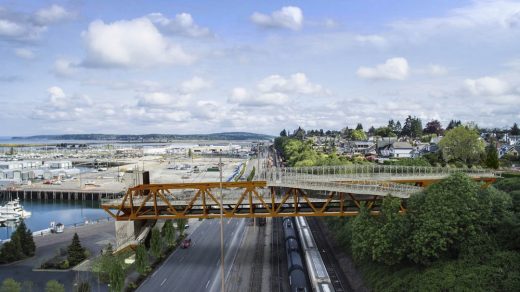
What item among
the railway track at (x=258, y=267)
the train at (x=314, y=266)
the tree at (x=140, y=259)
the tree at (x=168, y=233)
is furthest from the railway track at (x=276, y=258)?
the tree at (x=140, y=259)

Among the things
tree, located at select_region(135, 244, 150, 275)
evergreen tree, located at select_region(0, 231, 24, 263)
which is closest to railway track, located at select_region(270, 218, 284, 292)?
tree, located at select_region(135, 244, 150, 275)

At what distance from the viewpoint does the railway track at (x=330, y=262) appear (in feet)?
135

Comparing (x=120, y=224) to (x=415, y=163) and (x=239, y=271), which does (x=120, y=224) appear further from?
(x=415, y=163)

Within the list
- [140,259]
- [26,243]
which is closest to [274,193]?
[140,259]

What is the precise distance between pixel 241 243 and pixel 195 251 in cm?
681

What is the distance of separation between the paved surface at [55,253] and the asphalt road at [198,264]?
6121 mm

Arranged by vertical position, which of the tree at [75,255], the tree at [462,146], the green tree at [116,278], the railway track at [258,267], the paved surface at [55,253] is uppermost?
the tree at [462,146]

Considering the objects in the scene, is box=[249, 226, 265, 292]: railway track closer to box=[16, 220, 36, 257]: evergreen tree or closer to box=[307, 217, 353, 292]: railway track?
box=[307, 217, 353, 292]: railway track

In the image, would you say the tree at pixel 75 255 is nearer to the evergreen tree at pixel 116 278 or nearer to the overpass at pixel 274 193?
the overpass at pixel 274 193

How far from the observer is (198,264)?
164 ft

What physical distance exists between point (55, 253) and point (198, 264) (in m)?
19.1

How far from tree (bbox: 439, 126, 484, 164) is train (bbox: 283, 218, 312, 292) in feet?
174

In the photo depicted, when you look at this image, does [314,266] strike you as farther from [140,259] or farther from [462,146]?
[462,146]

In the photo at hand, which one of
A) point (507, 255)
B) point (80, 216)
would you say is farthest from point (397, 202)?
point (80, 216)
